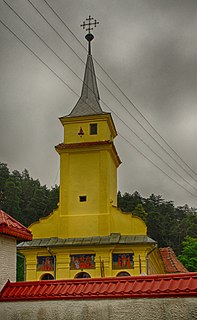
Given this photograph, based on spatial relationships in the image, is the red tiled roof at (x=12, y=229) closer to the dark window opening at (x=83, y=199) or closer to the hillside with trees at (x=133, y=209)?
the dark window opening at (x=83, y=199)

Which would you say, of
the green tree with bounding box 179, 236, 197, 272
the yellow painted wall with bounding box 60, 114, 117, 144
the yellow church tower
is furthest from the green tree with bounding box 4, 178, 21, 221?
the yellow painted wall with bounding box 60, 114, 117, 144

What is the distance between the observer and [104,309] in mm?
8477

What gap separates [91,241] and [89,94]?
33.9ft

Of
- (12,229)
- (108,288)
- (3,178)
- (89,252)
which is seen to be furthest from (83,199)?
(3,178)

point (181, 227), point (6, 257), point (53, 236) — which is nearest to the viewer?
point (6, 257)

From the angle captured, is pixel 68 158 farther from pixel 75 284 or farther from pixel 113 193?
pixel 75 284

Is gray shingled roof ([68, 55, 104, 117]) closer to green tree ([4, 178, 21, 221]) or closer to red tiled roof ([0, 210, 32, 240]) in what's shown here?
red tiled roof ([0, 210, 32, 240])

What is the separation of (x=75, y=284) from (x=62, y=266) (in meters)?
18.1

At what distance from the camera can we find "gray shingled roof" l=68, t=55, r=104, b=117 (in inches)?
1227

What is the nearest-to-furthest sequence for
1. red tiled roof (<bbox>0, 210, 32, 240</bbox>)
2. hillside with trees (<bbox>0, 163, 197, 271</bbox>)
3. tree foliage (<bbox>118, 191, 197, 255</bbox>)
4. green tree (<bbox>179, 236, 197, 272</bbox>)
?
red tiled roof (<bbox>0, 210, 32, 240</bbox>), green tree (<bbox>179, 236, 197, 272</bbox>), hillside with trees (<bbox>0, 163, 197, 271</bbox>), tree foliage (<bbox>118, 191, 197, 255</bbox>)

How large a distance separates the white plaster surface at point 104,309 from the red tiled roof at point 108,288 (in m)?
0.09

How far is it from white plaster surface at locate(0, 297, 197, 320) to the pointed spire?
73.8ft

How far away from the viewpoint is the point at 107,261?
26.2 meters

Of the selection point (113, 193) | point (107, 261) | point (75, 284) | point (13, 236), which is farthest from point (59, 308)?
point (113, 193)
